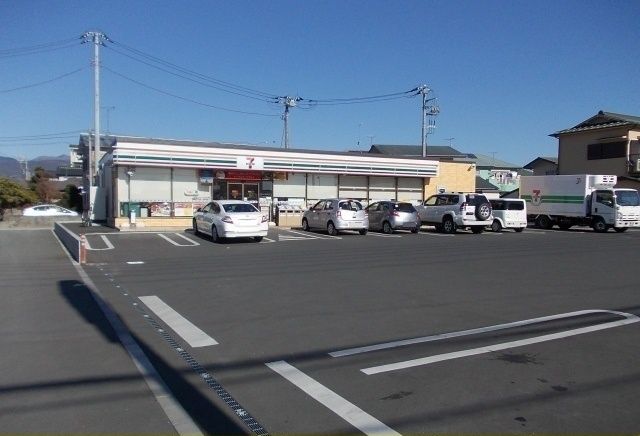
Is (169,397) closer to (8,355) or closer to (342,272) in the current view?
(8,355)

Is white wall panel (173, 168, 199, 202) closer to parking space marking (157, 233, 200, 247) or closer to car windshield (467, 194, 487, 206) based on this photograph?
parking space marking (157, 233, 200, 247)

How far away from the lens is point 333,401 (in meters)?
4.67

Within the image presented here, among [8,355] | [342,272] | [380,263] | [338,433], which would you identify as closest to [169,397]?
[338,433]

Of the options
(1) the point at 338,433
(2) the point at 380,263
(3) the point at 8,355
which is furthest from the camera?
(2) the point at 380,263

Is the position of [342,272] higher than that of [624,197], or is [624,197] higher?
[624,197]

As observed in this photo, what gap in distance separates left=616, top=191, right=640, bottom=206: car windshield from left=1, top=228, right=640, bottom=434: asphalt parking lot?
50.0ft

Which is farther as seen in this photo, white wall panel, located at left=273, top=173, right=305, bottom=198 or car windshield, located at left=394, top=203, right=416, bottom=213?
white wall panel, located at left=273, top=173, right=305, bottom=198

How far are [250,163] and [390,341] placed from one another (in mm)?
21370

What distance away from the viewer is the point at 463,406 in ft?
14.9

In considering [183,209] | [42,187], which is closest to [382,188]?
[183,209]

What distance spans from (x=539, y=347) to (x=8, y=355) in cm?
600

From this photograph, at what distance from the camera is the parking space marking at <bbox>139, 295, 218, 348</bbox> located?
662cm

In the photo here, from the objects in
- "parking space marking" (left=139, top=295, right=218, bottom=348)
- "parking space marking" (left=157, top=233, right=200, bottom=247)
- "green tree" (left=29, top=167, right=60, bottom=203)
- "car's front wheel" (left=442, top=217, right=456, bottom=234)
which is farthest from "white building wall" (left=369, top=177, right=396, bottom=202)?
"green tree" (left=29, top=167, right=60, bottom=203)

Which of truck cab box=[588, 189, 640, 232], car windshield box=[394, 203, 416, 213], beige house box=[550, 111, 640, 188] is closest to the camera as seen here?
car windshield box=[394, 203, 416, 213]
